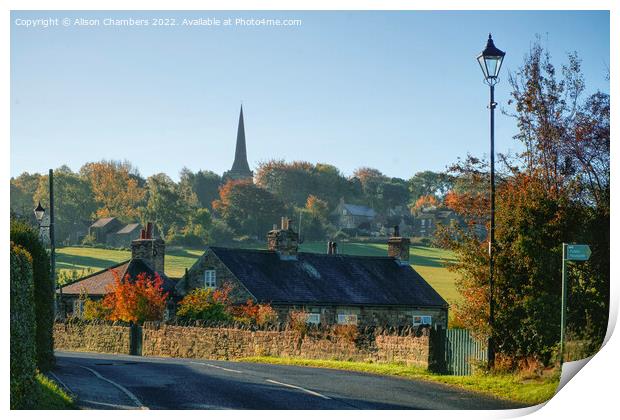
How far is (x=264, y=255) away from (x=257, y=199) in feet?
9.63

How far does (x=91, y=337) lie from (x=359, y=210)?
26.6 m

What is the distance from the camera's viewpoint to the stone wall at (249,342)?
85.5 ft

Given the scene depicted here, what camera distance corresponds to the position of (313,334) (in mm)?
29969

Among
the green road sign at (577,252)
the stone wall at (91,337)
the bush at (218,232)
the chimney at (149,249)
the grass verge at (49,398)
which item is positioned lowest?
the stone wall at (91,337)

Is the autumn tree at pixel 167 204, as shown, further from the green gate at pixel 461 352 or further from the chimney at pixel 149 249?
A: the green gate at pixel 461 352

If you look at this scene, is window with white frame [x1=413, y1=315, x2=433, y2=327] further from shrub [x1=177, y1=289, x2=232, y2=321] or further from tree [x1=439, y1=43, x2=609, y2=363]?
tree [x1=439, y1=43, x2=609, y2=363]

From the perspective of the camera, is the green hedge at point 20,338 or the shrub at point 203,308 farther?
the shrub at point 203,308

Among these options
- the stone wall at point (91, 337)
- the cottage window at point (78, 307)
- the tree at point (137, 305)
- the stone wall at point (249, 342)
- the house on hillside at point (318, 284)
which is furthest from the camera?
the cottage window at point (78, 307)

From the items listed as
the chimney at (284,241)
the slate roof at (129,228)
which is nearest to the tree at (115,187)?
the slate roof at (129,228)

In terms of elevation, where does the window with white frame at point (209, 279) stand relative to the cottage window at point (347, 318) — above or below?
above

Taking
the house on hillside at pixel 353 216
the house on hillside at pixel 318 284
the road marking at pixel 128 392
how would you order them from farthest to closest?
1. the house on hillside at pixel 353 216
2. the house on hillside at pixel 318 284
3. the road marking at pixel 128 392

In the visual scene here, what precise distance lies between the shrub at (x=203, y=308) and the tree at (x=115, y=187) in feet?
18.9
